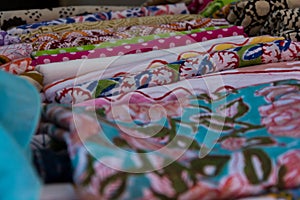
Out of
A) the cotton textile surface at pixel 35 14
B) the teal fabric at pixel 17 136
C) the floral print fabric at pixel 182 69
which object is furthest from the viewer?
the cotton textile surface at pixel 35 14

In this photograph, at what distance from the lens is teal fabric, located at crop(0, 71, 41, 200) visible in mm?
475

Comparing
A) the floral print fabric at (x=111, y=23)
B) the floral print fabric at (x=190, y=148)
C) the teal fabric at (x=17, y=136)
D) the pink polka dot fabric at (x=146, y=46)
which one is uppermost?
the teal fabric at (x=17, y=136)

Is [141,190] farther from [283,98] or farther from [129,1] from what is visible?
[129,1]

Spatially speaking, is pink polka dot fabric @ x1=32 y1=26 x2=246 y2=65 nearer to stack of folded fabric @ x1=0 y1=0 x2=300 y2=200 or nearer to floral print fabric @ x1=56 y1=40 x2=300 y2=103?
stack of folded fabric @ x1=0 y1=0 x2=300 y2=200

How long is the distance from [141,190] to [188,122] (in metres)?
0.18

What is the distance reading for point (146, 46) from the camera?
44.5 inches

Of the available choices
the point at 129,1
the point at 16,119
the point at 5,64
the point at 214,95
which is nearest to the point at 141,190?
the point at 16,119

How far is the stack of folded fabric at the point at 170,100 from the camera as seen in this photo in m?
0.56

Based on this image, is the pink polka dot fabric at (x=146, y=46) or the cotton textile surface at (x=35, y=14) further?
the cotton textile surface at (x=35, y=14)

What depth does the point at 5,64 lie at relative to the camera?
1.01 meters

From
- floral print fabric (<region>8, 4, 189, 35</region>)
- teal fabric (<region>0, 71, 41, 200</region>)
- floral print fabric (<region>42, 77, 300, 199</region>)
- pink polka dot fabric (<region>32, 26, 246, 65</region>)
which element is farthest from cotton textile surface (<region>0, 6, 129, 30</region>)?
teal fabric (<region>0, 71, 41, 200</region>)

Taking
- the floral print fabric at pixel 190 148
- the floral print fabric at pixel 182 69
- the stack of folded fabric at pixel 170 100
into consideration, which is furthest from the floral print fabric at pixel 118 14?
the floral print fabric at pixel 190 148

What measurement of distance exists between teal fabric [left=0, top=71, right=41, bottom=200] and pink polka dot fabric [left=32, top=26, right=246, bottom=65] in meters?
0.48

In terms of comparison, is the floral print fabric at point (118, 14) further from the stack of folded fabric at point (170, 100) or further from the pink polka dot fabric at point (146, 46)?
the pink polka dot fabric at point (146, 46)
